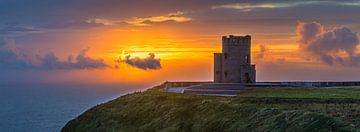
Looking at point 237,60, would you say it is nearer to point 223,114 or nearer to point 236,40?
point 236,40

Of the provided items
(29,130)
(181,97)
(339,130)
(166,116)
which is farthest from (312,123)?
(29,130)

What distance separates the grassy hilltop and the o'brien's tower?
39.3 feet

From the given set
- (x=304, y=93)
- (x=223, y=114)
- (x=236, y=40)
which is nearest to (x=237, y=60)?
(x=236, y=40)

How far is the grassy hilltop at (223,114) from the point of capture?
33781mm

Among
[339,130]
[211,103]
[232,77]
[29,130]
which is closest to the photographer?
[339,130]

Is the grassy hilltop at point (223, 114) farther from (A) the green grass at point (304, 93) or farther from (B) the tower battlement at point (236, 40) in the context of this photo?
(B) the tower battlement at point (236, 40)

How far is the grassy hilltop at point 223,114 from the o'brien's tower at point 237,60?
472 inches

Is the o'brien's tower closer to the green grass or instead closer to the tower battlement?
the tower battlement

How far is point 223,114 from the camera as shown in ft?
134

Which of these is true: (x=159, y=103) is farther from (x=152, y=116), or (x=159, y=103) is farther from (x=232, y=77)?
(x=232, y=77)

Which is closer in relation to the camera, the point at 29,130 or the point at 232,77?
the point at 232,77

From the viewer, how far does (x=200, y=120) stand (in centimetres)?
4159

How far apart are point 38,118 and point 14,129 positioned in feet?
55.2

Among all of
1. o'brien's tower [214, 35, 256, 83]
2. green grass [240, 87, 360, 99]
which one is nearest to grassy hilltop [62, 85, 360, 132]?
green grass [240, 87, 360, 99]
